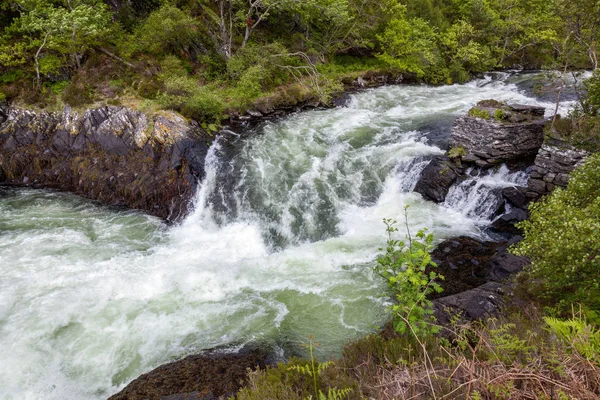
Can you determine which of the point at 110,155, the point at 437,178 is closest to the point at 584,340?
the point at 437,178

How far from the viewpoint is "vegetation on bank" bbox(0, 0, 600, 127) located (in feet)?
46.1

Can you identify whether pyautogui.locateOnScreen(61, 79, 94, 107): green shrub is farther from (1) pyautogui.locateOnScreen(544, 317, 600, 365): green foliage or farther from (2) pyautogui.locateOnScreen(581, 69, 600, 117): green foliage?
(2) pyautogui.locateOnScreen(581, 69, 600, 117): green foliage

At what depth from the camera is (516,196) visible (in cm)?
1079

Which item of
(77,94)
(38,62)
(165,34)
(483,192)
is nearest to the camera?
(483,192)

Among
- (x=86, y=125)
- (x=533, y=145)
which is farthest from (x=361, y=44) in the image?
(x=86, y=125)

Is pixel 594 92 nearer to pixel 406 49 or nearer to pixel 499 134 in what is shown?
pixel 499 134

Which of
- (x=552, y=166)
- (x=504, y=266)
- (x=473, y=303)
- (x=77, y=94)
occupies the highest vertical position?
(x=77, y=94)

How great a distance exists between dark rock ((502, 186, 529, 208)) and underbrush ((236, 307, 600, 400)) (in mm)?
7202

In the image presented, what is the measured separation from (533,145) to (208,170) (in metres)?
12.0

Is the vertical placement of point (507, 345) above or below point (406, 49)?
below

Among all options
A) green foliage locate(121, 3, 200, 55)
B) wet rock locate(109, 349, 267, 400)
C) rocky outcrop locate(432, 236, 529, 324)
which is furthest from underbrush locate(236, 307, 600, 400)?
green foliage locate(121, 3, 200, 55)

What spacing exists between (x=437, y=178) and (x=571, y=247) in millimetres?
7865

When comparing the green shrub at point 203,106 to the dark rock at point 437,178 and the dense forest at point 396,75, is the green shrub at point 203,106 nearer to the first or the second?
the dense forest at point 396,75

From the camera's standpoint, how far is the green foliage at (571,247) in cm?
452
